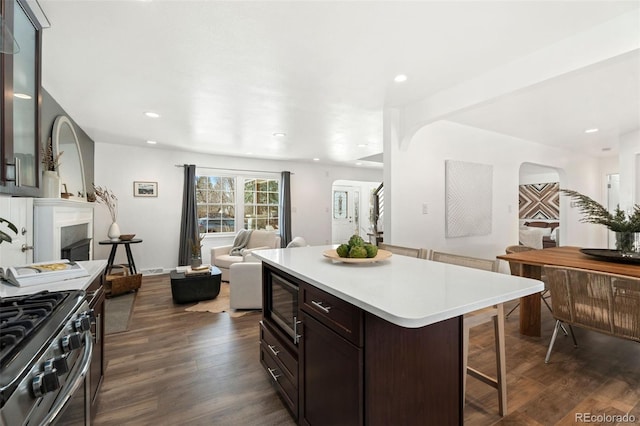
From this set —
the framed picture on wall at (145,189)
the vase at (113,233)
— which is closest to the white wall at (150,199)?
the framed picture on wall at (145,189)

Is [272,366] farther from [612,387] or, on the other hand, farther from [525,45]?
[525,45]

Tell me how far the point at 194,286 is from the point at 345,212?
5935 mm

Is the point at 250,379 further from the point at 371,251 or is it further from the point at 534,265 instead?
the point at 534,265

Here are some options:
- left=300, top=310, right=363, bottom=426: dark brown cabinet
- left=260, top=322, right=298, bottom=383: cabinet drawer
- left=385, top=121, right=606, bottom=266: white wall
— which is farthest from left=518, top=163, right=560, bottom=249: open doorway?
left=300, top=310, right=363, bottom=426: dark brown cabinet

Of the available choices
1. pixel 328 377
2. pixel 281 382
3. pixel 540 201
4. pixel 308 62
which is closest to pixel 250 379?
pixel 281 382

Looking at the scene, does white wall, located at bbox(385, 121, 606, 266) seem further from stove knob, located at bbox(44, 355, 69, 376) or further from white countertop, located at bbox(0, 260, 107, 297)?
stove knob, located at bbox(44, 355, 69, 376)

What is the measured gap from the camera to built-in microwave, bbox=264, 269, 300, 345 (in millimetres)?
1607

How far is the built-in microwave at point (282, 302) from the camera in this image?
63.3 inches

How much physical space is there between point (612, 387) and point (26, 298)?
3320mm

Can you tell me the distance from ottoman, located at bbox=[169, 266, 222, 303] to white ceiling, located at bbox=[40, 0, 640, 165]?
2.01 metres

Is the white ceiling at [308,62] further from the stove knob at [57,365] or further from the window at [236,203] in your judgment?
the window at [236,203]

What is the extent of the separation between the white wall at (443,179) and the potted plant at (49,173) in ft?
11.2

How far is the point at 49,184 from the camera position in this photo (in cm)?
280

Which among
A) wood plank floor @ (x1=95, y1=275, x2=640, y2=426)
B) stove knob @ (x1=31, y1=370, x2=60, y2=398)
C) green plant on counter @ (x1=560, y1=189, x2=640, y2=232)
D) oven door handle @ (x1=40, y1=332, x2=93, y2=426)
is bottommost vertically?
wood plank floor @ (x1=95, y1=275, x2=640, y2=426)
